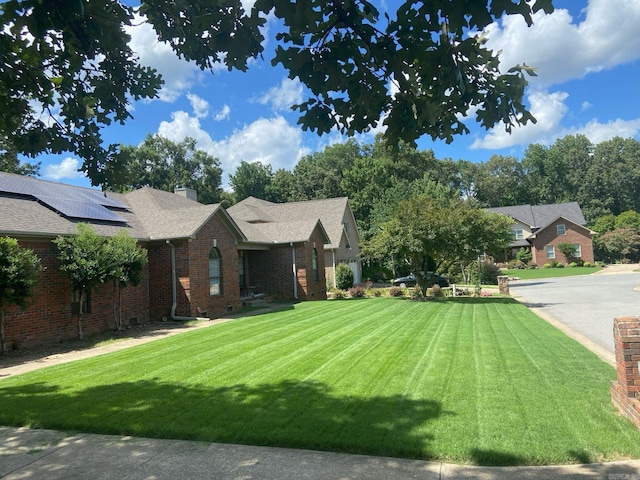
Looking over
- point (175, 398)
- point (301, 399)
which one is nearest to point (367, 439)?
point (301, 399)

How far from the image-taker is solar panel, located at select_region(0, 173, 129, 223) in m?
14.2

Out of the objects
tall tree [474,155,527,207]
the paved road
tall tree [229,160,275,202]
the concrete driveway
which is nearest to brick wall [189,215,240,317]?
the concrete driveway

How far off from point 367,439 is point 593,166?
3492 inches

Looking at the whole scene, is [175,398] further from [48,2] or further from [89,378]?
[48,2]

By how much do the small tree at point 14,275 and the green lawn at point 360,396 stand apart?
2.39 meters

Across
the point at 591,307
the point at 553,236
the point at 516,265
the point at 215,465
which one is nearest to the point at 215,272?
the point at 215,465

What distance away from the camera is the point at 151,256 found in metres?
16.5

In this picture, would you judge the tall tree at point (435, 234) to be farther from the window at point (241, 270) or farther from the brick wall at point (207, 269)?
the brick wall at point (207, 269)

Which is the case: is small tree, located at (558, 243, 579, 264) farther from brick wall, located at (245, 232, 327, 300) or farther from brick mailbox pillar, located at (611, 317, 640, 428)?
brick mailbox pillar, located at (611, 317, 640, 428)

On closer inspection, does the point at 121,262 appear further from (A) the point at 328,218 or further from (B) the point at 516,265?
(B) the point at 516,265

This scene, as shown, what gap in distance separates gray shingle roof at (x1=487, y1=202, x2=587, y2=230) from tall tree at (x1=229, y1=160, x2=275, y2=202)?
3028cm

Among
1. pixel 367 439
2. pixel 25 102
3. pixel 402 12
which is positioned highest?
pixel 25 102

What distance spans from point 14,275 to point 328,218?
976 inches

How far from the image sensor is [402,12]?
3.36 m
